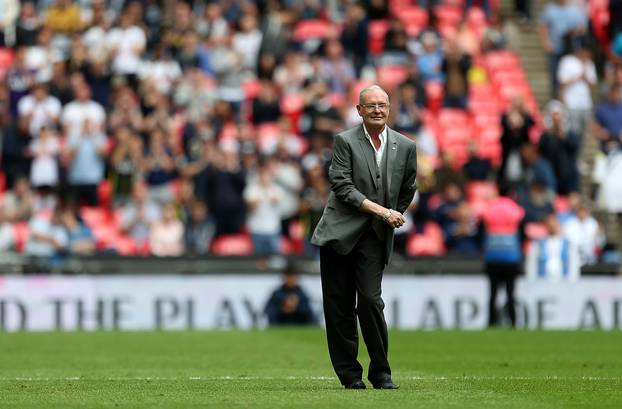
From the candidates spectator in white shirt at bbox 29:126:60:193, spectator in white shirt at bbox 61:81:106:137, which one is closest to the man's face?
spectator in white shirt at bbox 29:126:60:193

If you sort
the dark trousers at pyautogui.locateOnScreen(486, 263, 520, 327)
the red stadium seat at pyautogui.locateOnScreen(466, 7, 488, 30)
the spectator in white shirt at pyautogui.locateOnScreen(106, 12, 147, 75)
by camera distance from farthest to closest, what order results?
the red stadium seat at pyautogui.locateOnScreen(466, 7, 488, 30)
the spectator in white shirt at pyautogui.locateOnScreen(106, 12, 147, 75)
the dark trousers at pyautogui.locateOnScreen(486, 263, 520, 327)

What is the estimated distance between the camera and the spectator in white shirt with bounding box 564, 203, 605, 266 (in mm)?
25828

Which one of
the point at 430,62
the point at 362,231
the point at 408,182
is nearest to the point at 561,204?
the point at 430,62

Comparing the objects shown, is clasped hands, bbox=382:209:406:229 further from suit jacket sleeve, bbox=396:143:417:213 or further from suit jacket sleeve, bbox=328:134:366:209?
suit jacket sleeve, bbox=396:143:417:213

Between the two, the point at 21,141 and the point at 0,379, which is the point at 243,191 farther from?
the point at 0,379

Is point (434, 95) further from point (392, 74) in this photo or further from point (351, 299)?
point (351, 299)

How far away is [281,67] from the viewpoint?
2861 cm

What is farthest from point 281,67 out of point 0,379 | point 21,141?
point 0,379

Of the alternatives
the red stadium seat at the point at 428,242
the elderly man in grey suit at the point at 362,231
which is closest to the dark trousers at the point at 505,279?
the red stadium seat at the point at 428,242

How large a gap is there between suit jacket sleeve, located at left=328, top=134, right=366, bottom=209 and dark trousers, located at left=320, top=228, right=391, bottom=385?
13.0 inches

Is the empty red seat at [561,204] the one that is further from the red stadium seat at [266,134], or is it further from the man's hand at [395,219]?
the man's hand at [395,219]

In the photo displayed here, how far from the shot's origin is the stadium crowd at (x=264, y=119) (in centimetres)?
2536

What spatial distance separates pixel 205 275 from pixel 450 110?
6.46m

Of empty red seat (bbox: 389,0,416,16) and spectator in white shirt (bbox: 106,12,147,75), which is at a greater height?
empty red seat (bbox: 389,0,416,16)
